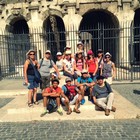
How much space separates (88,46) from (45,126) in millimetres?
12566

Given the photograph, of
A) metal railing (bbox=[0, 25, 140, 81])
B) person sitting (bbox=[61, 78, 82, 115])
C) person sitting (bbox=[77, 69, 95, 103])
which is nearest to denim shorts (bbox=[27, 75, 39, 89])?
person sitting (bbox=[61, 78, 82, 115])

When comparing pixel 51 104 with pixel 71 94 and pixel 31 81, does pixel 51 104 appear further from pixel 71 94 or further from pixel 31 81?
pixel 31 81

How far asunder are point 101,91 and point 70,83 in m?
0.92

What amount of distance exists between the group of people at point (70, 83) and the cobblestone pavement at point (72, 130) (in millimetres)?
511

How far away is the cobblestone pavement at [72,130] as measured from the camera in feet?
15.9

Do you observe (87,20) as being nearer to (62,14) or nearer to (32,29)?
(62,14)

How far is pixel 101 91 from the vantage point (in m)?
6.17

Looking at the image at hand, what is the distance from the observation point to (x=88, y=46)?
17484mm

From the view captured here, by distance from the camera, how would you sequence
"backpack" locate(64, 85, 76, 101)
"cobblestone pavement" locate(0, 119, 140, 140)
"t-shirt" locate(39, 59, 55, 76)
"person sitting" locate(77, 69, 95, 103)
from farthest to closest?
"t-shirt" locate(39, 59, 55, 76) → "person sitting" locate(77, 69, 95, 103) → "backpack" locate(64, 85, 76, 101) → "cobblestone pavement" locate(0, 119, 140, 140)

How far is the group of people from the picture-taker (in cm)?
609

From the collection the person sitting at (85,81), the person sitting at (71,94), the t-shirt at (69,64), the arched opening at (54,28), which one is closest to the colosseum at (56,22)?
the arched opening at (54,28)

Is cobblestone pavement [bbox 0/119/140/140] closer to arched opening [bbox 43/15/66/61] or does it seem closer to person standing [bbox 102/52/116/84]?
person standing [bbox 102/52/116/84]

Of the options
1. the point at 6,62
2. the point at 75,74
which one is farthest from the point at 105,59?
the point at 6,62

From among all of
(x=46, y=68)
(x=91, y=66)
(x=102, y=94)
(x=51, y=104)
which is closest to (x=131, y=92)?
(x=91, y=66)
